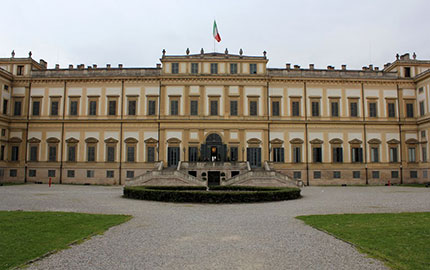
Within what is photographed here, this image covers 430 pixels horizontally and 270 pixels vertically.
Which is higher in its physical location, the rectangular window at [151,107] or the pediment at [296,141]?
the rectangular window at [151,107]

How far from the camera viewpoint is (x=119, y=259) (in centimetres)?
824

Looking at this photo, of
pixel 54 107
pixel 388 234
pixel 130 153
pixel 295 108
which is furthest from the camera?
pixel 54 107

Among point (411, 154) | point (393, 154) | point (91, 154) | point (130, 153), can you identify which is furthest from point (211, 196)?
point (411, 154)

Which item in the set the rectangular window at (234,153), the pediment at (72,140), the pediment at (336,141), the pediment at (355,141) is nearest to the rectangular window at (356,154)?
the pediment at (355,141)

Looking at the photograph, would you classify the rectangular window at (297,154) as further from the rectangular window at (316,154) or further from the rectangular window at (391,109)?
the rectangular window at (391,109)

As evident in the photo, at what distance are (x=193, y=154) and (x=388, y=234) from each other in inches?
1140

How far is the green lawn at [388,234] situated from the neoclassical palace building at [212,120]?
80.9ft

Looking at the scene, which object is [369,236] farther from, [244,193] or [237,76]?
[237,76]

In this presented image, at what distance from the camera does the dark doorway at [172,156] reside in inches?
1507

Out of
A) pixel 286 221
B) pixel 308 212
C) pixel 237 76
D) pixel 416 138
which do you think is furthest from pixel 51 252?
pixel 416 138

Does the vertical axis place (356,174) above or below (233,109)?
below

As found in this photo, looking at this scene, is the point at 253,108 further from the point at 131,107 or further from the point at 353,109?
the point at 131,107

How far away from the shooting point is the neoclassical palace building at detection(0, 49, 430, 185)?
38.7 meters

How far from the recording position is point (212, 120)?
1524 inches
